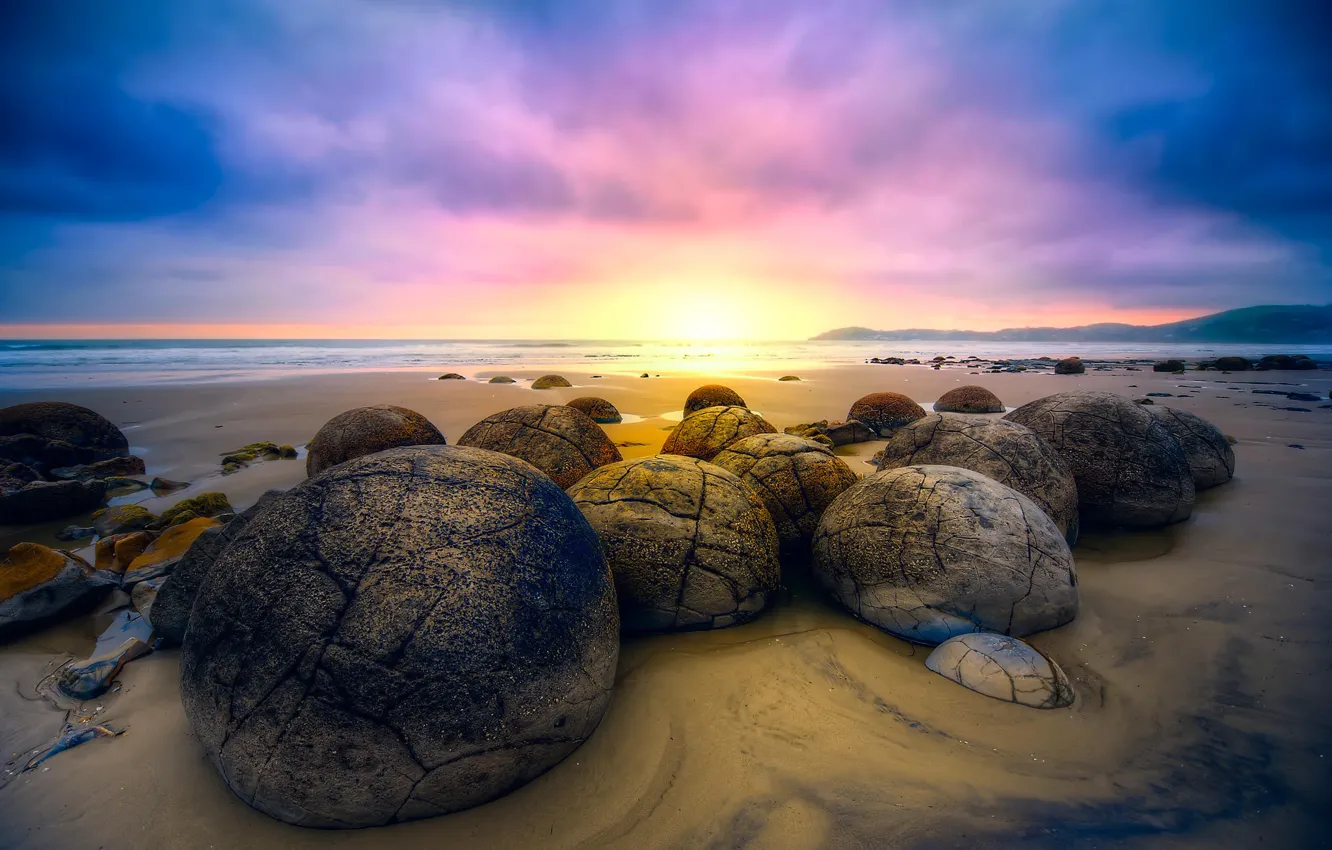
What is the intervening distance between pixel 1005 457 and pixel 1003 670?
2.44 m

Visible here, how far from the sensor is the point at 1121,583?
4.67 meters

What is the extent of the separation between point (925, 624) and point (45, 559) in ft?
21.7

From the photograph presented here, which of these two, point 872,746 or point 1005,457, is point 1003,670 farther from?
point 1005,457

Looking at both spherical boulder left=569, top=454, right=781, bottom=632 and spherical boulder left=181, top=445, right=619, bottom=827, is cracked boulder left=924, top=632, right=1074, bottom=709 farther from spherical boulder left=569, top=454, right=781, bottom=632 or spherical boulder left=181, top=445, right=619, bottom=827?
spherical boulder left=181, top=445, right=619, bottom=827

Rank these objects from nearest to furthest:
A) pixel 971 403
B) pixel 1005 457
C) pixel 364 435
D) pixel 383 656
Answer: pixel 383 656
pixel 1005 457
pixel 364 435
pixel 971 403

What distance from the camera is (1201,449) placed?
23.4ft

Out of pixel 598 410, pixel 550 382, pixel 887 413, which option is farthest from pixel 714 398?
pixel 550 382

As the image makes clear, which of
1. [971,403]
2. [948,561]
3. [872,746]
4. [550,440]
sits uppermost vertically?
[550,440]

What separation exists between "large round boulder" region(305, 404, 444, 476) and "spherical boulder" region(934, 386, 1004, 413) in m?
13.1

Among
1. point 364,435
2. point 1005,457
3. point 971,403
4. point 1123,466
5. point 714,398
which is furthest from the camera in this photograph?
point 971,403

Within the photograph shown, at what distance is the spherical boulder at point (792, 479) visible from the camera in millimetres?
5008

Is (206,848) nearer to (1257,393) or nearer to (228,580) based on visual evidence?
(228,580)

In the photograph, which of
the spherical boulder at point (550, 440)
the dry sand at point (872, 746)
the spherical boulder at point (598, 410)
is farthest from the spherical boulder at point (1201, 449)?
the spherical boulder at point (598, 410)

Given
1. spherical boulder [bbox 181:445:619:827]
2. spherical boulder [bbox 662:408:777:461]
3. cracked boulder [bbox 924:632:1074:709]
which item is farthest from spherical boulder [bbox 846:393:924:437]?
spherical boulder [bbox 181:445:619:827]
